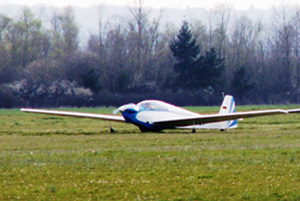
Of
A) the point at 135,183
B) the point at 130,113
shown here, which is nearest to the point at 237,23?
the point at 130,113

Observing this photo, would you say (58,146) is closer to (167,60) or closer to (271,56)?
(167,60)

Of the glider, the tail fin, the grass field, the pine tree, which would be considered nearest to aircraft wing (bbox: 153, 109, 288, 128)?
the glider

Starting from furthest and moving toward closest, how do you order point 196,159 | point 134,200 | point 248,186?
point 196,159 → point 248,186 → point 134,200

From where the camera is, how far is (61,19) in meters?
95.2

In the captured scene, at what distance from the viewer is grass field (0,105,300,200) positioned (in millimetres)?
9500

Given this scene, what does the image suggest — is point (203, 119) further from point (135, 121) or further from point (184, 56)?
point (184, 56)

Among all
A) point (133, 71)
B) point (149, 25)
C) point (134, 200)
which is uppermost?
point (149, 25)

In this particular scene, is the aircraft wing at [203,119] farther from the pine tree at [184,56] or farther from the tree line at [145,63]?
the pine tree at [184,56]

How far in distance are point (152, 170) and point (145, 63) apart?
223 feet

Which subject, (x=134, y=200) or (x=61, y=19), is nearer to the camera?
(x=134, y=200)

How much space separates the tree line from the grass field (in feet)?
162

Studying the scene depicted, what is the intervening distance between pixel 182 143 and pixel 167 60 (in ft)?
204

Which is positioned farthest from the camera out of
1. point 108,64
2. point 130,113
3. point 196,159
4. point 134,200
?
point 108,64

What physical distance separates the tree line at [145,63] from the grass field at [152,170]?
49.4 m
